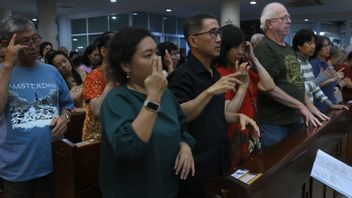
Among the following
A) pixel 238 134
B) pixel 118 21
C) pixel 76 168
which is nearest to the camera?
pixel 76 168

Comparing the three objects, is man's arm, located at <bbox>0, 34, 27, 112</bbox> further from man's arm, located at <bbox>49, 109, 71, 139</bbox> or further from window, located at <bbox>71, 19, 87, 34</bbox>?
window, located at <bbox>71, 19, 87, 34</bbox>

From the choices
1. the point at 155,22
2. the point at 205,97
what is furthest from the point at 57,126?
the point at 155,22

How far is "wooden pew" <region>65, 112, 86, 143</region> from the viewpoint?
2532 millimetres

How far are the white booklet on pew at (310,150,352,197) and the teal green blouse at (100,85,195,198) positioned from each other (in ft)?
1.65

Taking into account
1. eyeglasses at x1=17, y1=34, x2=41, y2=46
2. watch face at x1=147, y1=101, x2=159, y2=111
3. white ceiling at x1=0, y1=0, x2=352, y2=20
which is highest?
white ceiling at x1=0, y1=0, x2=352, y2=20

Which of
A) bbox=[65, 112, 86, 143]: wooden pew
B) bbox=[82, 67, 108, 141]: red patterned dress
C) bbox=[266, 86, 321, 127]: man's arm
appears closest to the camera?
bbox=[82, 67, 108, 141]: red patterned dress

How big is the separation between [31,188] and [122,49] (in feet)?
2.86

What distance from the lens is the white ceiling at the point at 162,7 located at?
34.5 ft

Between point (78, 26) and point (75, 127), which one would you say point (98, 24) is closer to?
point (78, 26)

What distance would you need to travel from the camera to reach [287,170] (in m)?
1.50

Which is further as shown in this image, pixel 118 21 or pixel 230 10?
pixel 118 21

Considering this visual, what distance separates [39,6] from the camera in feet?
32.2

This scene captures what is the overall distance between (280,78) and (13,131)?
165 centimetres

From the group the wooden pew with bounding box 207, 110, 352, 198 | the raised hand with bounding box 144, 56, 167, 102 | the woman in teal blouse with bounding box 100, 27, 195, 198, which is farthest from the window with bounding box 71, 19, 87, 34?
the raised hand with bounding box 144, 56, 167, 102
